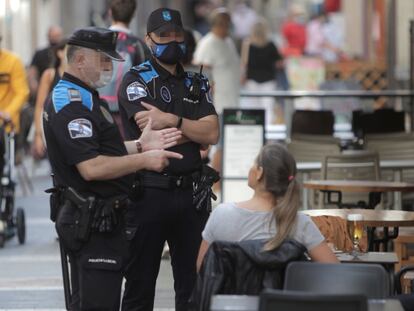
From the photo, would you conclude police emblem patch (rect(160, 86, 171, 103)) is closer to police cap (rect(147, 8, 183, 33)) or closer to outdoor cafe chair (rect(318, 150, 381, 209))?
police cap (rect(147, 8, 183, 33))

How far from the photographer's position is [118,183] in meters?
7.22

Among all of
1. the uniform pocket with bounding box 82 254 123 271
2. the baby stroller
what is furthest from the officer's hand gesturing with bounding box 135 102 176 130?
the baby stroller

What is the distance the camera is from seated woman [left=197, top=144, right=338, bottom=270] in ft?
21.8

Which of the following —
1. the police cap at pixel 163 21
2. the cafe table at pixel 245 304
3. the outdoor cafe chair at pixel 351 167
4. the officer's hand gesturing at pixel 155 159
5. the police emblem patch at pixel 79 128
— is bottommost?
the cafe table at pixel 245 304

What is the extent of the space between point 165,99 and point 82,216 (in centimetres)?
118

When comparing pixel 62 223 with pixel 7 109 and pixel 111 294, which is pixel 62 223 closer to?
pixel 111 294

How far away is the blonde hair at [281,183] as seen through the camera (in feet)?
21.7

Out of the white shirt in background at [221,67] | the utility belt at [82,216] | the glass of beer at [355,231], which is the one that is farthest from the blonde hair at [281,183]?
the white shirt in background at [221,67]

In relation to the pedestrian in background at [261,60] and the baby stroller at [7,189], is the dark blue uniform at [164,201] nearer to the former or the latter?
the baby stroller at [7,189]

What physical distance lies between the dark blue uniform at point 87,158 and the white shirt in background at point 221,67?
35.1ft

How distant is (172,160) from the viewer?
25.7 ft

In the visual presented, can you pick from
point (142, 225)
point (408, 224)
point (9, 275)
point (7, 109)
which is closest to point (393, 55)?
point (7, 109)

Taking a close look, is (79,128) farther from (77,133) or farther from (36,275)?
(36,275)

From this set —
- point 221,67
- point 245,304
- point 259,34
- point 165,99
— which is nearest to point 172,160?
point 165,99
